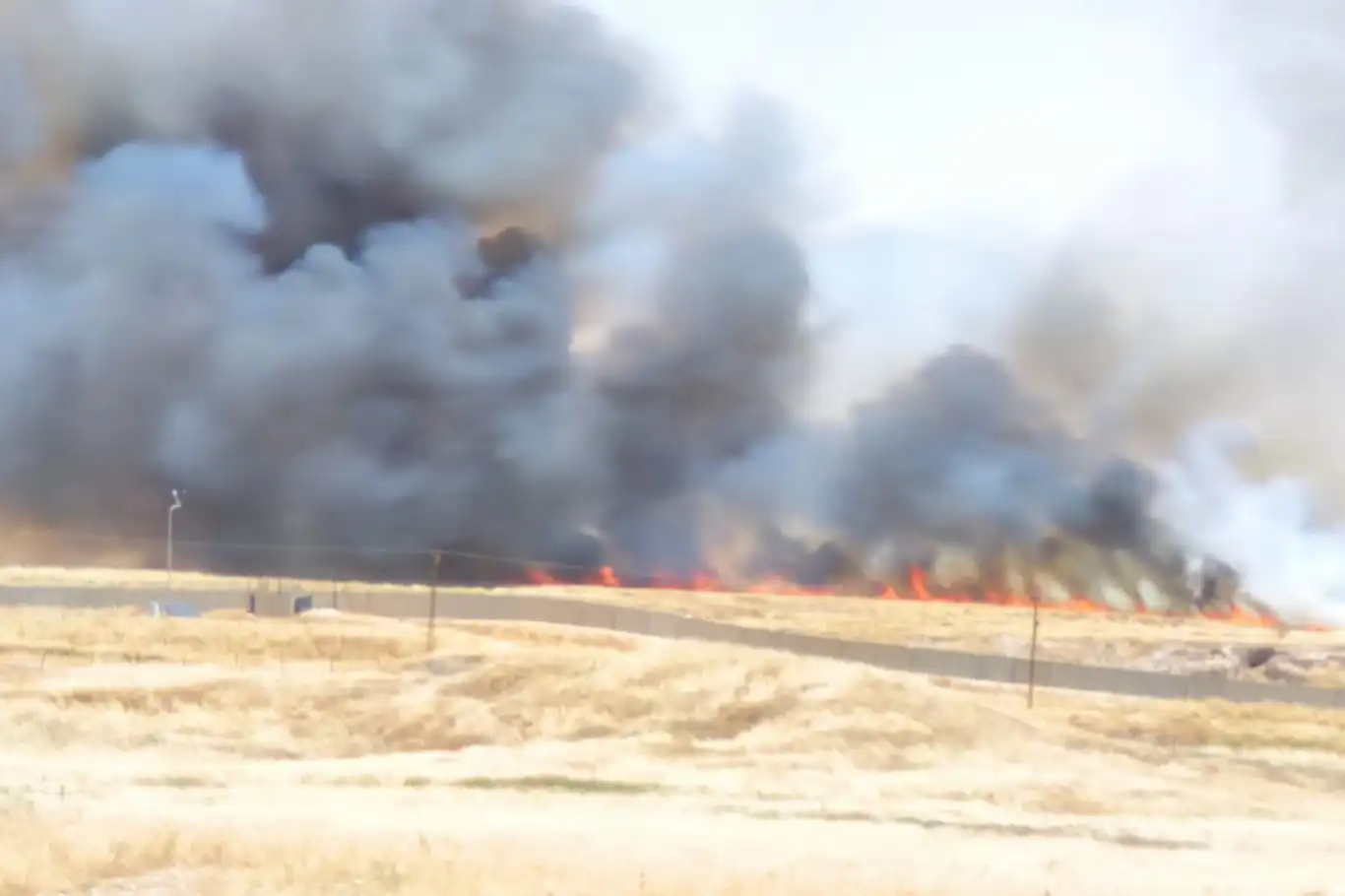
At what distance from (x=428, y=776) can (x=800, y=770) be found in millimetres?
8532

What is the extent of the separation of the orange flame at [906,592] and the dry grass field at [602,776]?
53584 mm

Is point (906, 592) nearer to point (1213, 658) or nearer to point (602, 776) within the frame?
point (1213, 658)

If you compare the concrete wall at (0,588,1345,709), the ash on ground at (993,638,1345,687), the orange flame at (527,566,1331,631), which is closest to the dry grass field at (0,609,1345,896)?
the concrete wall at (0,588,1345,709)

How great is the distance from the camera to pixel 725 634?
2403 inches

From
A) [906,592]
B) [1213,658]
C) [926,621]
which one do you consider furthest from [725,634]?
[906,592]

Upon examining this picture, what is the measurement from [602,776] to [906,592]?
89167mm

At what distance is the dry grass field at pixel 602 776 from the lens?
20.5 meters

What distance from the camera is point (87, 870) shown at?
18.2 meters

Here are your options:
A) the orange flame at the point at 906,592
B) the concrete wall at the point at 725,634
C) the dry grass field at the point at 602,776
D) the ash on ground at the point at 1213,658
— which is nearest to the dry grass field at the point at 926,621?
the ash on ground at the point at 1213,658

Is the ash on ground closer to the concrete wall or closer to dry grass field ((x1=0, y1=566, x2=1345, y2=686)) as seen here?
dry grass field ((x1=0, y1=566, x2=1345, y2=686))

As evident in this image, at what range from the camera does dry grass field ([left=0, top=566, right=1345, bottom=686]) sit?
76.8 m

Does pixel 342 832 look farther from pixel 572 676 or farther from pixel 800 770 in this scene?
pixel 572 676

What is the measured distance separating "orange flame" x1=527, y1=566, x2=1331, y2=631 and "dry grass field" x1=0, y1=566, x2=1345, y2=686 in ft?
11.5

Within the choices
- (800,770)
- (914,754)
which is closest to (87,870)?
(800,770)
